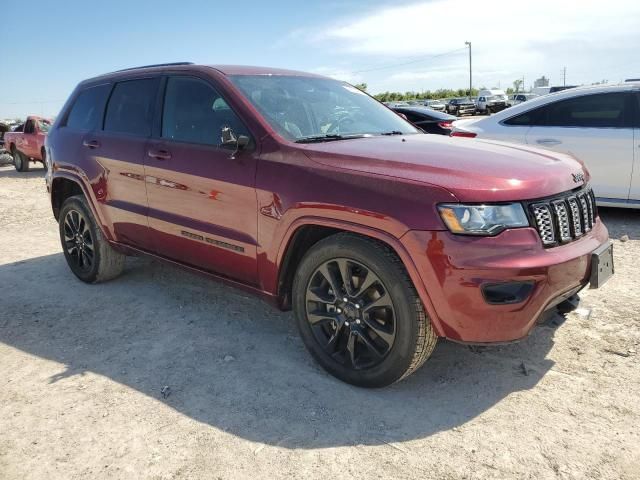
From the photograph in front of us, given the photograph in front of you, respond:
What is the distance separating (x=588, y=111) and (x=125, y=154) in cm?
528

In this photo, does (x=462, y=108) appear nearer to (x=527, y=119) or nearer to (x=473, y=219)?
(x=527, y=119)

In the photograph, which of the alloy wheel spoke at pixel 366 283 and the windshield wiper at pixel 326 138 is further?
the windshield wiper at pixel 326 138

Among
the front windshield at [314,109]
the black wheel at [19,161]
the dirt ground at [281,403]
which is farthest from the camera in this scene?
the black wheel at [19,161]

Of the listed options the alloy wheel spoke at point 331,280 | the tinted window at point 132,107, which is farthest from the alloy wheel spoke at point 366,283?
the tinted window at point 132,107

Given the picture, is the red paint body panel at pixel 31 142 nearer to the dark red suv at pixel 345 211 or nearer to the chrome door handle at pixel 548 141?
the dark red suv at pixel 345 211

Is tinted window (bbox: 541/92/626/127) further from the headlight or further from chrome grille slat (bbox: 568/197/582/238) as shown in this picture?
the headlight

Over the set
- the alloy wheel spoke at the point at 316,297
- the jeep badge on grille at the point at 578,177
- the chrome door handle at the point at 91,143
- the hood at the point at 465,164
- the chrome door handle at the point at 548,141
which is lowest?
the alloy wheel spoke at the point at 316,297

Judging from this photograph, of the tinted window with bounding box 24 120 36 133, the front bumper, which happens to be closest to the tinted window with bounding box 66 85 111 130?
the front bumper

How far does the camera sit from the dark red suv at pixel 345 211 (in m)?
2.61

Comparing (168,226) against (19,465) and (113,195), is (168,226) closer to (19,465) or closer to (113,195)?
(113,195)

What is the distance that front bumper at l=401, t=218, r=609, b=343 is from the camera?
8.37 feet

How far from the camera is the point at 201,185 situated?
3586 mm

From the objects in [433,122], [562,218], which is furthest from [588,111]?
[562,218]

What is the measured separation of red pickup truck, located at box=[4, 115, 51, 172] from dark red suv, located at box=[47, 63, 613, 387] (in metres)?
12.8
